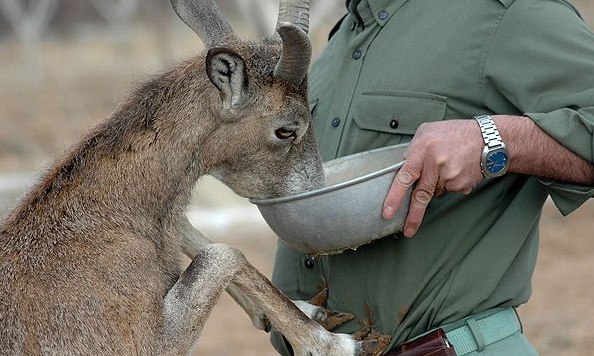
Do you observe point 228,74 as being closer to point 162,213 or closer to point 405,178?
point 162,213

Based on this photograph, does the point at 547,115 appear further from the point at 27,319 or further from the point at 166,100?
the point at 27,319

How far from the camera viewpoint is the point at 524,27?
13.6ft

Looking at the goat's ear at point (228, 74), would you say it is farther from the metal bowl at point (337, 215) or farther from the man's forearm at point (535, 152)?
the man's forearm at point (535, 152)

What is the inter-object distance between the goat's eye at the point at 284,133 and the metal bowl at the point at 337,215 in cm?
42

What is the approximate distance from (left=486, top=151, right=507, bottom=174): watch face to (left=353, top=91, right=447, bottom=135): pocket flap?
378mm

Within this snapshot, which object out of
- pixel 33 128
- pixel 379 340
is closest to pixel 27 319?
pixel 379 340

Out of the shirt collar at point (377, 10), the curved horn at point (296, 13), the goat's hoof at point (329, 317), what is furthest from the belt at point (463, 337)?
the curved horn at point (296, 13)

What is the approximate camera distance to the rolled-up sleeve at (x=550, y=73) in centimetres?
400

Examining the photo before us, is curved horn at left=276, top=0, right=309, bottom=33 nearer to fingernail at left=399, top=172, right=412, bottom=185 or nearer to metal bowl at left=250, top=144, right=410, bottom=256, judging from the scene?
metal bowl at left=250, top=144, right=410, bottom=256

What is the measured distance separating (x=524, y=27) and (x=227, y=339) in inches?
275

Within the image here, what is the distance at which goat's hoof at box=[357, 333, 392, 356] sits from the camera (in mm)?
4309

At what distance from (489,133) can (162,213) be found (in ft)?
4.55

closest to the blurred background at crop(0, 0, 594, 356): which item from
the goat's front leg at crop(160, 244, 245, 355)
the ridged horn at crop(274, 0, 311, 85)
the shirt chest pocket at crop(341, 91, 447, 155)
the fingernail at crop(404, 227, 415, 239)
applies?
the goat's front leg at crop(160, 244, 245, 355)

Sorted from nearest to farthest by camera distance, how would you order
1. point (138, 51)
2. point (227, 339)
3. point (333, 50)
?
point (333, 50), point (227, 339), point (138, 51)
